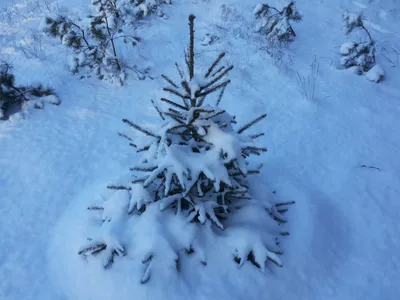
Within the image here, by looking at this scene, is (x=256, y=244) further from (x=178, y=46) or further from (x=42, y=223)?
(x=178, y=46)

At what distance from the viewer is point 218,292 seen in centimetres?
274

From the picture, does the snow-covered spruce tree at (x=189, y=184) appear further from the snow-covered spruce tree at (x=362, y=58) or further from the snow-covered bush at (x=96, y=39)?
the snow-covered spruce tree at (x=362, y=58)

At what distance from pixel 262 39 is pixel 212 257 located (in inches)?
210

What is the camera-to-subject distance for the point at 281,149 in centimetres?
455

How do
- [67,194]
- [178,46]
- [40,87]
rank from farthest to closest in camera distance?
[178,46] → [40,87] → [67,194]

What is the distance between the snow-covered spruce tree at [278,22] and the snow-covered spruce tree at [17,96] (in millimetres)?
4594

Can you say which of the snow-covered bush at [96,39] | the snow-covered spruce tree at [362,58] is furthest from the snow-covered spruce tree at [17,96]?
the snow-covered spruce tree at [362,58]

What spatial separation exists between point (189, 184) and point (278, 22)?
504 cm

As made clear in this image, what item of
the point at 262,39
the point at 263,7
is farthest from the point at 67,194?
the point at 263,7

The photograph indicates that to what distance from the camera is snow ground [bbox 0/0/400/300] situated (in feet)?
10.6

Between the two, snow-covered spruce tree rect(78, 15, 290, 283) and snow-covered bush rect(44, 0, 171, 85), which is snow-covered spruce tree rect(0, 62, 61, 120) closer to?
snow-covered bush rect(44, 0, 171, 85)

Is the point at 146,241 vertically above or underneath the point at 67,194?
above

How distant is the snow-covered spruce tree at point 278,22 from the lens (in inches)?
238

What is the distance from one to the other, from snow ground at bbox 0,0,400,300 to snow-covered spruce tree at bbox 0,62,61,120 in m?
0.24
